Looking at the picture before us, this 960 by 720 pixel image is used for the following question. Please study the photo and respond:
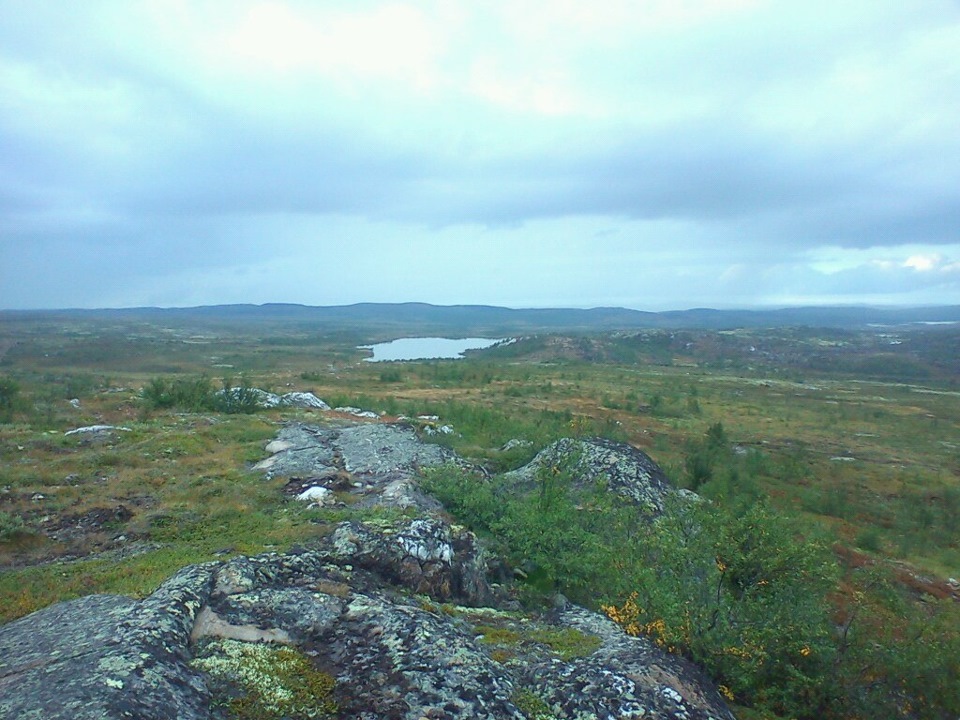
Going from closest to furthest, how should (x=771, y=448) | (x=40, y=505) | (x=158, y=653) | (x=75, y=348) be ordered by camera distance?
(x=158, y=653) → (x=40, y=505) → (x=771, y=448) → (x=75, y=348)

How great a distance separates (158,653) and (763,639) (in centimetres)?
722

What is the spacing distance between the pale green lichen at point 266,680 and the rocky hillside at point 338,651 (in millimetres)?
16

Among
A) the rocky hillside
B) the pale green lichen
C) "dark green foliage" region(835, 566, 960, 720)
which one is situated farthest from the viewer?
"dark green foliage" region(835, 566, 960, 720)

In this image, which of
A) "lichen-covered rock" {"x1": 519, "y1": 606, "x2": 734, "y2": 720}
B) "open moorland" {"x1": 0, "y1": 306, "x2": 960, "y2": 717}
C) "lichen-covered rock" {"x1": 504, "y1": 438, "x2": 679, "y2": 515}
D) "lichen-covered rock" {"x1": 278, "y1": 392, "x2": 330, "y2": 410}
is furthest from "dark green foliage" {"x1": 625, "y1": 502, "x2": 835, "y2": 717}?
"lichen-covered rock" {"x1": 278, "y1": 392, "x2": 330, "y2": 410}

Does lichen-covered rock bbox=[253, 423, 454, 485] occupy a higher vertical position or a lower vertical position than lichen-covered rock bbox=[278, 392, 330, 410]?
higher

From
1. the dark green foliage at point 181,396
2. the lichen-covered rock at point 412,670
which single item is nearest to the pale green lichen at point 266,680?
the lichen-covered rock at point 412,670

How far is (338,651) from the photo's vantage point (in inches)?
272

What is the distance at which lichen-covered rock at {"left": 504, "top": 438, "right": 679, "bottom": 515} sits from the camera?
1525 cm

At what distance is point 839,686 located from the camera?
25.6 ft

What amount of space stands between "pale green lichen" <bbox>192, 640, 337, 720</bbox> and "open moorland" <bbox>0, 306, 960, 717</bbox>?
110 inches

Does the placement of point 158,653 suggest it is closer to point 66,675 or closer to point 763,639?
point 66,675

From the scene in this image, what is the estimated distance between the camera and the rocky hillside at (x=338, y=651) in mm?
5801

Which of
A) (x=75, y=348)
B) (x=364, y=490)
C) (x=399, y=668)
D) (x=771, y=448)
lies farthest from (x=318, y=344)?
(x=399, y=668)

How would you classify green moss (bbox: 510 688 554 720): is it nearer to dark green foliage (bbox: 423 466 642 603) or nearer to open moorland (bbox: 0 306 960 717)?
open moorland (bbox: 0 306 960 717)
